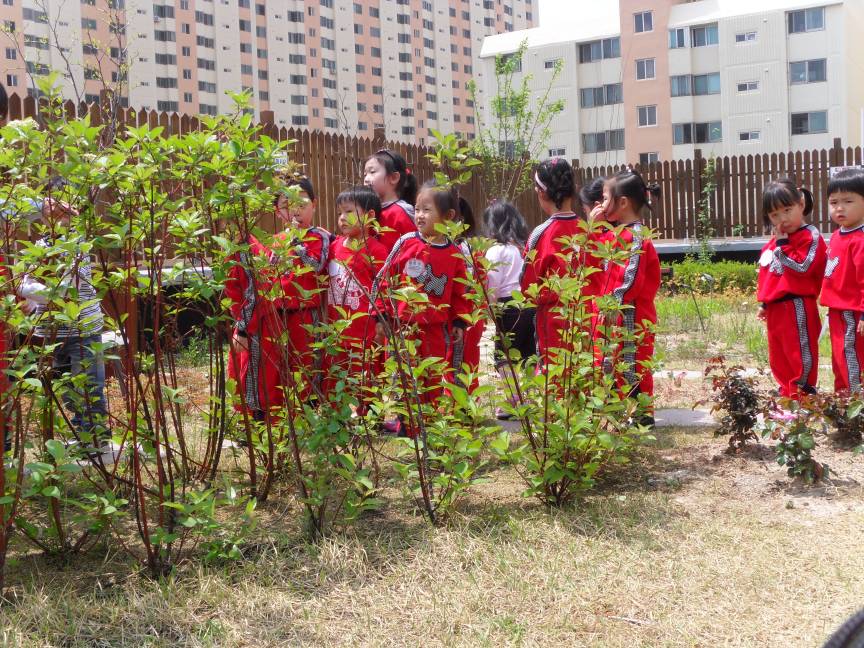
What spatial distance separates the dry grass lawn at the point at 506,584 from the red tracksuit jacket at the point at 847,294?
146 centimetres

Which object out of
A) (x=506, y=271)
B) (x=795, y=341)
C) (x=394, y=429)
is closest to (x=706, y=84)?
(x=506, y=271)

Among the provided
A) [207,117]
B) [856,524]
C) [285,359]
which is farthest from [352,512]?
[856,524]

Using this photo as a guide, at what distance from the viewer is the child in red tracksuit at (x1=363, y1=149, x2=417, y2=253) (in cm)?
495

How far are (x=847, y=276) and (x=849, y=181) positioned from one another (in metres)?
0.51

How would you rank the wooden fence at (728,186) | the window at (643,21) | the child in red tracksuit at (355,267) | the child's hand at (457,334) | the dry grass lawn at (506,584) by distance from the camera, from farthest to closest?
the window at (643,21) < the wooden fence at (728,186) < the child's hand at (457,334) < the child in red tracksuit at (355,267) < the dry grass lawn at (506,584)

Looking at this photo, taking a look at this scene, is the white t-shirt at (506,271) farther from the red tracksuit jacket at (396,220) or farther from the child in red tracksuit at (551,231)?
the red tracksuit jacket at (396,220)

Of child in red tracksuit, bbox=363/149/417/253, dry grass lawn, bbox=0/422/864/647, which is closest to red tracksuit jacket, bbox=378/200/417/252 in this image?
child in red tracksuit, bbox=363/149/417/253

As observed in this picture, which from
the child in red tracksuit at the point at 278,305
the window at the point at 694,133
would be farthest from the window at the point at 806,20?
the child in red tracksuit at the point at 278,305

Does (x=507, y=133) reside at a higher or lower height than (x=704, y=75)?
lower

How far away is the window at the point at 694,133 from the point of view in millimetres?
40969

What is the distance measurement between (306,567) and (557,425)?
1.06 meters

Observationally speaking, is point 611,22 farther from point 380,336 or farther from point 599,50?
point 380,336

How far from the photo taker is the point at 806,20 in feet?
121

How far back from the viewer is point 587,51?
43594mm
